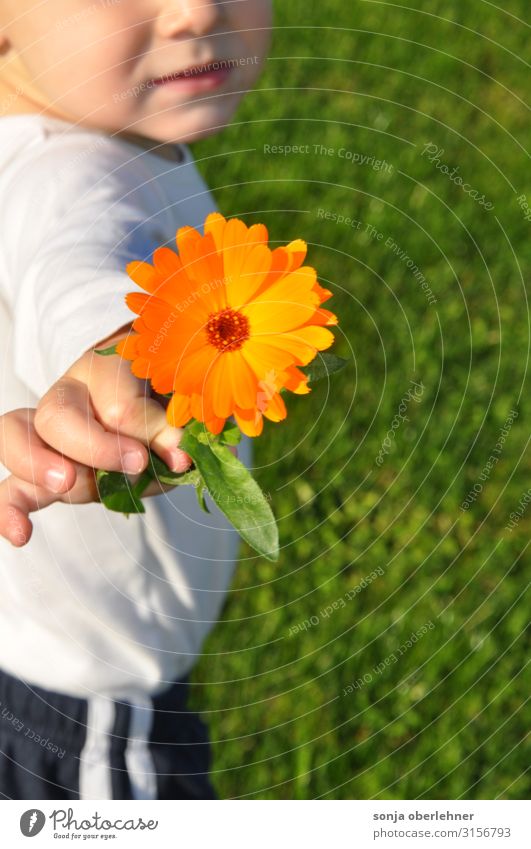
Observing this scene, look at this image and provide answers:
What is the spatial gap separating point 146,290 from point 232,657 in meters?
0.69

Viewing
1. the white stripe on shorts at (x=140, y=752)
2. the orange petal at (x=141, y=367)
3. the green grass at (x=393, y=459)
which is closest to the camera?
the orange petal at (x=141, y=367)

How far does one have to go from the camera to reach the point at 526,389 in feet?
4.57

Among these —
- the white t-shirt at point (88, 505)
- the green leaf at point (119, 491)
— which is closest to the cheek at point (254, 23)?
the white t-shirt at point (88, 505)

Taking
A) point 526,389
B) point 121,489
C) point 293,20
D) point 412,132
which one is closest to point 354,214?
point 412,132

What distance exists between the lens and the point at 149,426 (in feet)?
1.95

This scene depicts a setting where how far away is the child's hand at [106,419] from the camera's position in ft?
1.90

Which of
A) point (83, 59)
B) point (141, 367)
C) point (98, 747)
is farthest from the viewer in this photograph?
point (98, 747)

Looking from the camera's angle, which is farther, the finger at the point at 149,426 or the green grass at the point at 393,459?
the green grass at the point at 393,459

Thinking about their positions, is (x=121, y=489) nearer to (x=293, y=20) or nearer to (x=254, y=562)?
(x=254, y=562)

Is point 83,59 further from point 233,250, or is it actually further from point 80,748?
point 80,748

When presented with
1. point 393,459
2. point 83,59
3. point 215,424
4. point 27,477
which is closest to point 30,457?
point 27,477

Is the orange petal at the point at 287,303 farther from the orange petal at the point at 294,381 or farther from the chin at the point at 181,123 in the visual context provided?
the chin at the point at 181,123

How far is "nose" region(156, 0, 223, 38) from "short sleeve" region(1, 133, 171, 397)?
92mm

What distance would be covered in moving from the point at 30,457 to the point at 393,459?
760 mm
